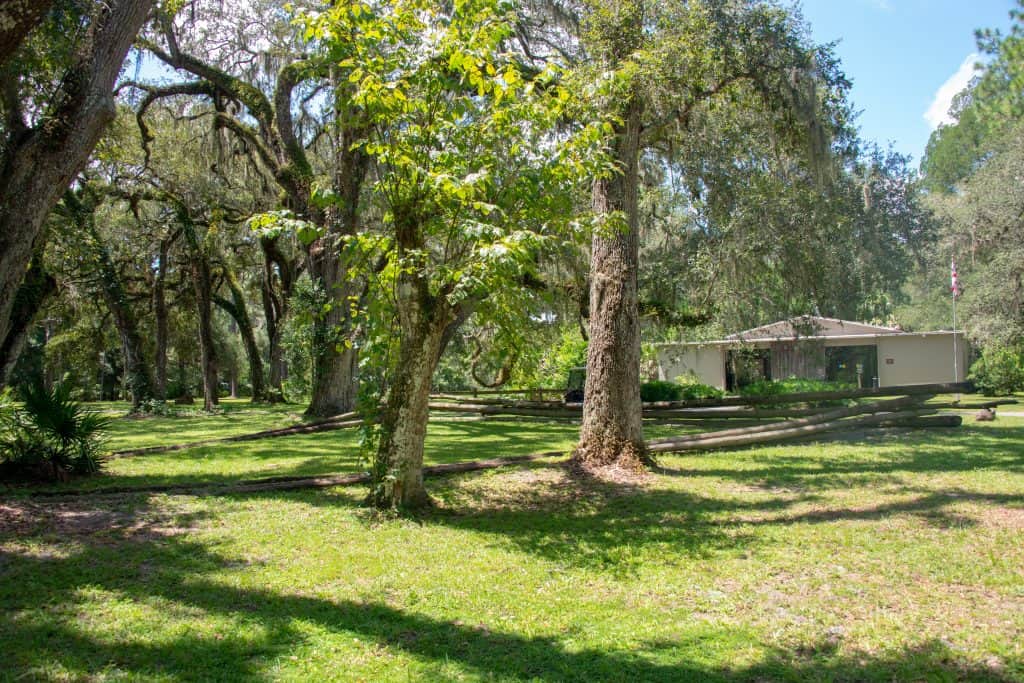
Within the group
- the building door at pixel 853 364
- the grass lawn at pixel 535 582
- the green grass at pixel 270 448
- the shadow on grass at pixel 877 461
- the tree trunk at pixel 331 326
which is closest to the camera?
the grass lawn at pixel 535 582

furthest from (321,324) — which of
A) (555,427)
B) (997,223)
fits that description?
(997,223)

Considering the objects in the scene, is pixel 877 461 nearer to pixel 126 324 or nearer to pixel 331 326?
pixel 331 326

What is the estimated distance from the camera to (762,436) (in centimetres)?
1214

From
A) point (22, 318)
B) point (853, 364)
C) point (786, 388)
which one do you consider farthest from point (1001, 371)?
point (22, 318)

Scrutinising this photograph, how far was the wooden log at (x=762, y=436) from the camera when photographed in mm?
11312

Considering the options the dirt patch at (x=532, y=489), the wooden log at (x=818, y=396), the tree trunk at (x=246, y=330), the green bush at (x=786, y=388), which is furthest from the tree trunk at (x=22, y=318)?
the tree trunk at (x=246, y=330)

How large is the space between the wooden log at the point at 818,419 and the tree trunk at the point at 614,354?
159 centimetres

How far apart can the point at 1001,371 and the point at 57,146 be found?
26310 millimetres

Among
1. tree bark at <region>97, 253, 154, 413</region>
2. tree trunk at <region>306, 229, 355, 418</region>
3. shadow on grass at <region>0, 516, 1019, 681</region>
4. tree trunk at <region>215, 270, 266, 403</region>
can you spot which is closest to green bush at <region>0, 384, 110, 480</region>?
shadow on grass at <region>0, 516, 1019, 681</region>

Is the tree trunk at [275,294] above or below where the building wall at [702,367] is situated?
above

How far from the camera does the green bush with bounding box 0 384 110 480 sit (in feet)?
28.3

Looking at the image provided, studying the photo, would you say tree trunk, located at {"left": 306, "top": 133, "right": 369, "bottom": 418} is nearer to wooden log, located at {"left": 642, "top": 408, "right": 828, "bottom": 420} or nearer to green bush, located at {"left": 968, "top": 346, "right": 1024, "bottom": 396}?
wooden log, located at {"left": 642, "top": 408, "right": 828, "bottom": 420}

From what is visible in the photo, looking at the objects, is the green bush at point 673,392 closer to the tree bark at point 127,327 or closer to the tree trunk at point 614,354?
the tree trunk at point 614,354

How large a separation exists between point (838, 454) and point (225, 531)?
9.03m
